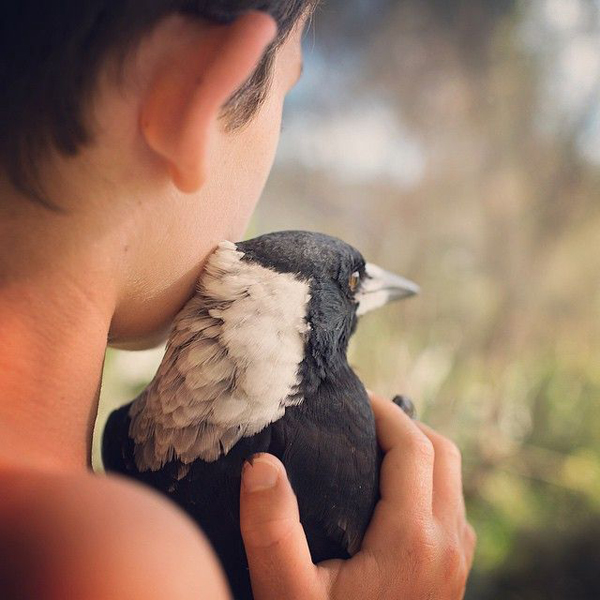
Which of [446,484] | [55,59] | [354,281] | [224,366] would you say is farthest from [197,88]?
[446,484]

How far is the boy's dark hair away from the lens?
1.54 ft

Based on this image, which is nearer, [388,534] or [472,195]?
[388,534]

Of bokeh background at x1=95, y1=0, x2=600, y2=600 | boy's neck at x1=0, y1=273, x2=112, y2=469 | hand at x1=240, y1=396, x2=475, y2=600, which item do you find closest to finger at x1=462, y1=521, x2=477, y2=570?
hand at x1=240, y1=396, x2=475, y2=600

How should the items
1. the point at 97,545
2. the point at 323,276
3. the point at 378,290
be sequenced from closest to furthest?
the point at 97,545 < the point at 323,276 < the point at 378,290

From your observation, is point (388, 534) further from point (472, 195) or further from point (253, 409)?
point (472, 195)

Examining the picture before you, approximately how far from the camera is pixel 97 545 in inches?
14.6

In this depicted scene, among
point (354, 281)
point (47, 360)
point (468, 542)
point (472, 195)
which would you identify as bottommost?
point (468, 542)

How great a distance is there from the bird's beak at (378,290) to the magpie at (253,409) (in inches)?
4.5

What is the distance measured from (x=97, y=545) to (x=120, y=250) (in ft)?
0.79

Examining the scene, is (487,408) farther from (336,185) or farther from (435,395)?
(336,185)

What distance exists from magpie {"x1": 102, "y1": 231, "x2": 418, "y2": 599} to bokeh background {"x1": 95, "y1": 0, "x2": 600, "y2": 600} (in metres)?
1.65

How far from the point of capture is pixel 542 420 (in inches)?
91.8

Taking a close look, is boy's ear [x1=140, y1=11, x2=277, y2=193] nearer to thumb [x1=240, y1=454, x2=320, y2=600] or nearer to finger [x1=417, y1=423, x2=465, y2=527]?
thumb [x1=240, y1=454, x2=320, y2=600]

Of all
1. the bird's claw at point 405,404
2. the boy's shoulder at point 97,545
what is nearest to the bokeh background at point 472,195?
the bird's claw at point 405,404
